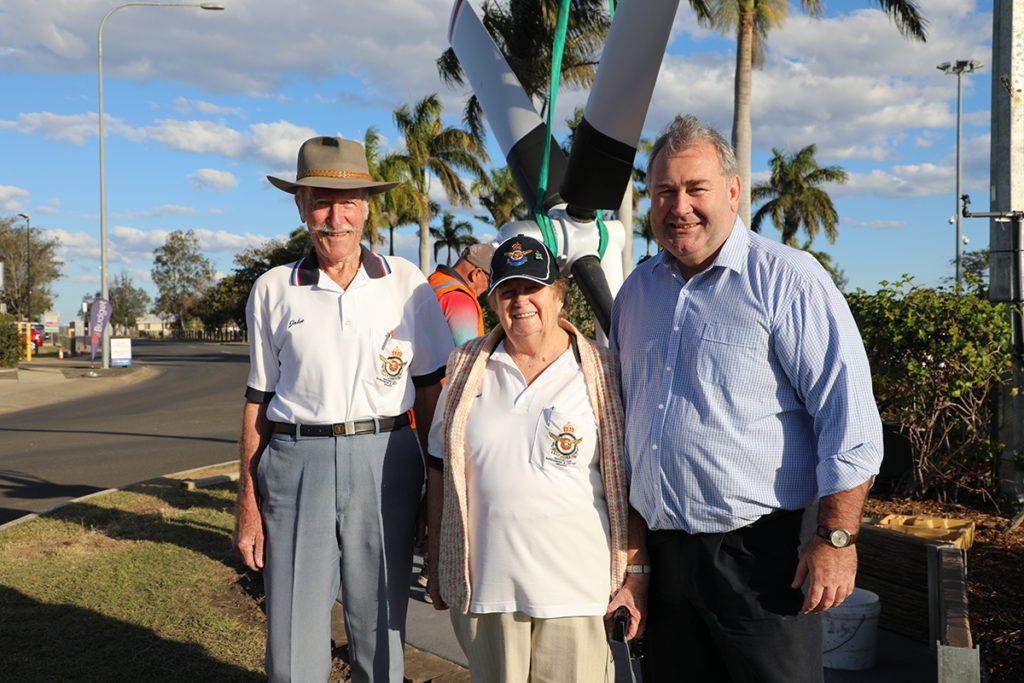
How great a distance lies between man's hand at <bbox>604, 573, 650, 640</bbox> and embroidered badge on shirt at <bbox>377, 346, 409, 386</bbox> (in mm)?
1017

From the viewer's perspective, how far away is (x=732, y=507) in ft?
6.92

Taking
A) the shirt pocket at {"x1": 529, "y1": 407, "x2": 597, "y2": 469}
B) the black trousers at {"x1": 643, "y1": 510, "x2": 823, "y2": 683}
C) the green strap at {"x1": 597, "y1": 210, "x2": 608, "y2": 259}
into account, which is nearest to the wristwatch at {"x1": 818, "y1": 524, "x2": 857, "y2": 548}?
the black trousers at {"x1": 643, "y1": 510, "x2": 823, "y2": 683}

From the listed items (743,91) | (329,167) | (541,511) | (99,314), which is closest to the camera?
(541,511)

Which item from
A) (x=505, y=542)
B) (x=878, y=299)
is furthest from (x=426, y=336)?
(x=878, y=299)

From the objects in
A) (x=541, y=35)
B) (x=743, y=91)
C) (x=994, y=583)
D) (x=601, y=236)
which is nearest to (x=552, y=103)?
(x=601, y=236)

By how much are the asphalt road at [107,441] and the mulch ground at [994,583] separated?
6898 millimetres

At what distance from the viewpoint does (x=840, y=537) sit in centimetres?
199

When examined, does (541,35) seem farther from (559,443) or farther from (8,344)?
(8,344)

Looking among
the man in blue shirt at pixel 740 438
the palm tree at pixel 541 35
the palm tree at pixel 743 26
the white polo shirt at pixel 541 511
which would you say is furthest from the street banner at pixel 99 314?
the man in blue shirt at pixel 740 438

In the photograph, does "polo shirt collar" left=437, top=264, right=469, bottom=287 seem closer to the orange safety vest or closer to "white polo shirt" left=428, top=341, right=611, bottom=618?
the orange safety vest

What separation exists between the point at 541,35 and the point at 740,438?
16623 mm

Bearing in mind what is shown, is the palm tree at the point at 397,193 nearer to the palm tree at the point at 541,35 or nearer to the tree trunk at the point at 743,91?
the palm tree at the point at 541,35

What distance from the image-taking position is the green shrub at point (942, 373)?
5.40 metres

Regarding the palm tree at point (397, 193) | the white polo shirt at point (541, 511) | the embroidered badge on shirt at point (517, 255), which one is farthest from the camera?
the palm tree at point (397, 193)
